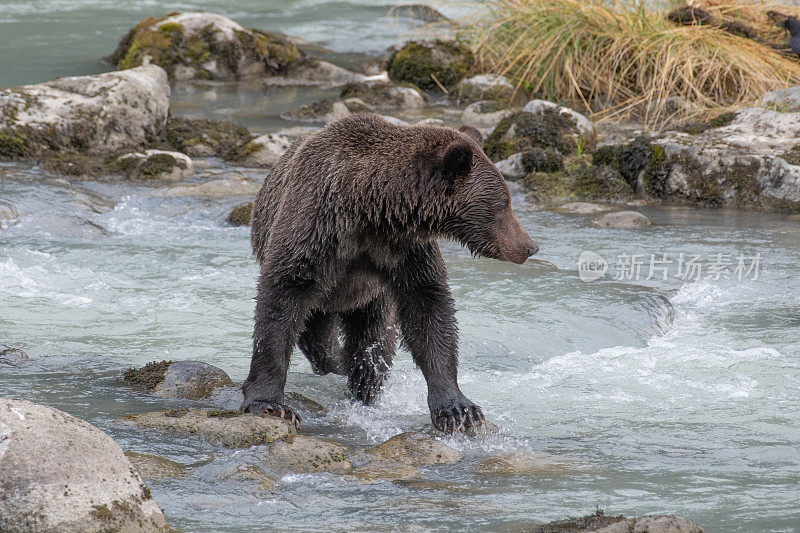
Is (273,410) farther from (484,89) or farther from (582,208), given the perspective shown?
(484,89)

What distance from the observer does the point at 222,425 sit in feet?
16.1

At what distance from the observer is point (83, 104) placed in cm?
1275

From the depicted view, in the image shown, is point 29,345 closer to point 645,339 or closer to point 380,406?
point 380,406

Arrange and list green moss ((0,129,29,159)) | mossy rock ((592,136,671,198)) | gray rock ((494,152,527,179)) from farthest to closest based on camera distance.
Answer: gray rock ((494,152,527,179)), green moss ((0,129,29,159)), mossy rock ((592,136,671,198))

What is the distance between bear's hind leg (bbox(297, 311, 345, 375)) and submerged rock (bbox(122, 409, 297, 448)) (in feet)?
4.23

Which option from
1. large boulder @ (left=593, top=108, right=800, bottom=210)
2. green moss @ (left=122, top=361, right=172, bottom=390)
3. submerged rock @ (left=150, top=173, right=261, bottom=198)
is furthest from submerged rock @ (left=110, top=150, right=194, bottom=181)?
green moss @ (left=122, top=361, right=172, bottom=390)

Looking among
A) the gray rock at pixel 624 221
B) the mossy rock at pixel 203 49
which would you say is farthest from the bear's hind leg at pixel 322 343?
the mossy rock at pixel 203 49

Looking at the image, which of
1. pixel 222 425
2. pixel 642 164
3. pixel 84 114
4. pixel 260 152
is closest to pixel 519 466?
pixel 222 425

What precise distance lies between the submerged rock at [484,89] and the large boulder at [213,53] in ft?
9.73

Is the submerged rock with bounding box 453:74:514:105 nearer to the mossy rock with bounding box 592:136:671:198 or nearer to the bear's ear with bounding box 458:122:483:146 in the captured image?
the mossy rock with bounding box 592:136:671:198

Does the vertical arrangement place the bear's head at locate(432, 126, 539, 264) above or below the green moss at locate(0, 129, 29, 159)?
above

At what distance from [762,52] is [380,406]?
1091 cm

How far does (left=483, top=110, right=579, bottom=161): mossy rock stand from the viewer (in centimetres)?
1238

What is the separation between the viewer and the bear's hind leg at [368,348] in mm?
5984
